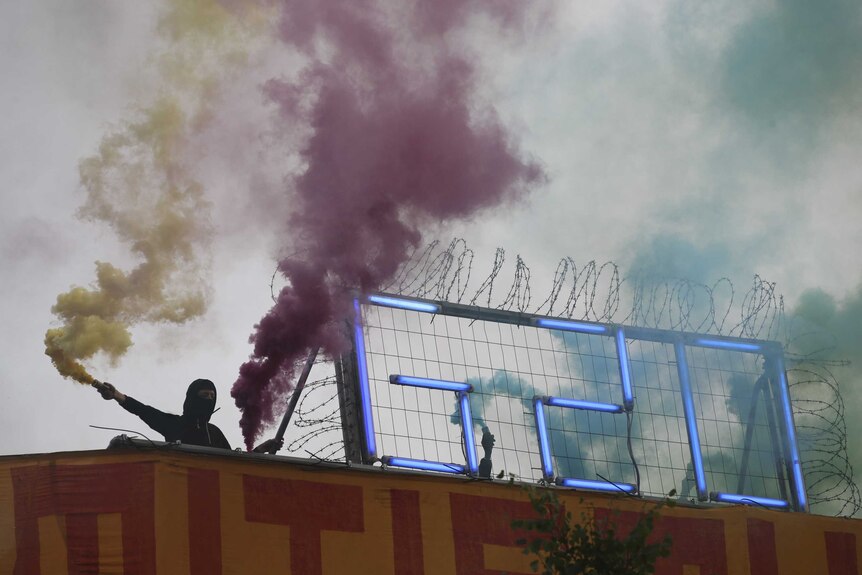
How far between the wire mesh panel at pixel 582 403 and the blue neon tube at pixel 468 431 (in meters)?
0.02

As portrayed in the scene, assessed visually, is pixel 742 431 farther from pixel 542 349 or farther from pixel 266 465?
pixel 266 465

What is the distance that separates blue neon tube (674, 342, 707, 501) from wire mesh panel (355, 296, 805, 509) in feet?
0.08

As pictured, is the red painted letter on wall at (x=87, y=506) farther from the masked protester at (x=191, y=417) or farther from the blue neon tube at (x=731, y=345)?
the blue neon tube at (x=731, y=345)

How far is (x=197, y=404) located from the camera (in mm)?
21359

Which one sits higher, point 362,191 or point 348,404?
point 362,191

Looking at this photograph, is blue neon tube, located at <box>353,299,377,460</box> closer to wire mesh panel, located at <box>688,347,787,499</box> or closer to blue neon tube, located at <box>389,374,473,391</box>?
blue neon tube, located at <box>389,374,473,391</box>

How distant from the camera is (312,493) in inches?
728

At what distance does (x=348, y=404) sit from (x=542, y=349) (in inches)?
164

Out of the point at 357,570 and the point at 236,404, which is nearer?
the point at 357,570

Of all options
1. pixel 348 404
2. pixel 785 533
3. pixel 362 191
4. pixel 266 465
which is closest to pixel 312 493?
pixel 266 465

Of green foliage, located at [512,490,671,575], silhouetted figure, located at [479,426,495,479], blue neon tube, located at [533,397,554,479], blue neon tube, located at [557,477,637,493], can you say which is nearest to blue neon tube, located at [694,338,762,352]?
blue neon tube, located at [557,477,637,493]

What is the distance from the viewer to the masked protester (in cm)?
2089

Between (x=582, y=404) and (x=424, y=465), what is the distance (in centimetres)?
352

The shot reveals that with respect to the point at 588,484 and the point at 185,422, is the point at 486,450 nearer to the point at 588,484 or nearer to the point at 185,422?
the point at 588,484
